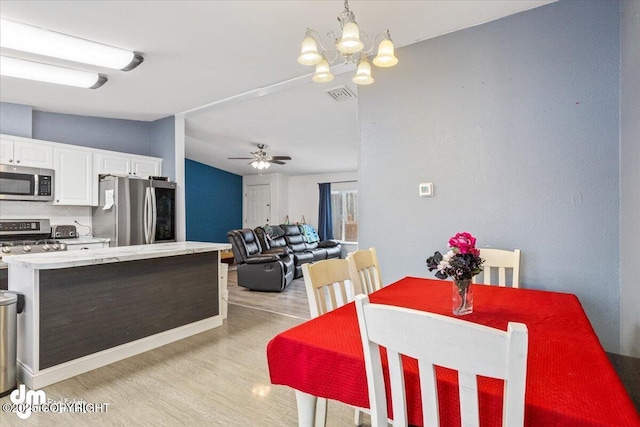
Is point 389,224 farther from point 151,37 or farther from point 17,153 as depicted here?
point 17,153

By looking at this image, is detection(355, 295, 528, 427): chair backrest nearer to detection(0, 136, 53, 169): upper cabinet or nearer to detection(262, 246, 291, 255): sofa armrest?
detection(0, 136, 53, 169): upper cabinet

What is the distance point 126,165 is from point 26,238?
1.41 metres

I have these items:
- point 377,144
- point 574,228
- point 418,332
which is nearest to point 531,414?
point 418,332

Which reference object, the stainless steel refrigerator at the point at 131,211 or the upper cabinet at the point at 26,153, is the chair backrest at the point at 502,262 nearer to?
the stainless steel refrigerator at the point at 131,211

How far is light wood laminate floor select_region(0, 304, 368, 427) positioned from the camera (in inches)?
79.4

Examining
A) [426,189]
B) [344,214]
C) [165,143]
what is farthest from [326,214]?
[426,189]

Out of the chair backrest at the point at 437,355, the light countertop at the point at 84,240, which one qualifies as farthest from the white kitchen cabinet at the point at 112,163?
the chair backrest at the point at 437,355

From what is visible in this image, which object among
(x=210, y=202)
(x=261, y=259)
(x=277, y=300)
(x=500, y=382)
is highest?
(x=210, y=202)

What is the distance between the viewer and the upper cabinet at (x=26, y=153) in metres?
3.71

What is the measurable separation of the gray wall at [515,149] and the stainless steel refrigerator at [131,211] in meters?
3.00

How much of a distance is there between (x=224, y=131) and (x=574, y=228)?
16.8ft

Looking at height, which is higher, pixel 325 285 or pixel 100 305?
pixel 325 285

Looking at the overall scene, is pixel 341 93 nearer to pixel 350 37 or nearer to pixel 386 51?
pixel 386 51

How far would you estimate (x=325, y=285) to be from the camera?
1.72 metres
